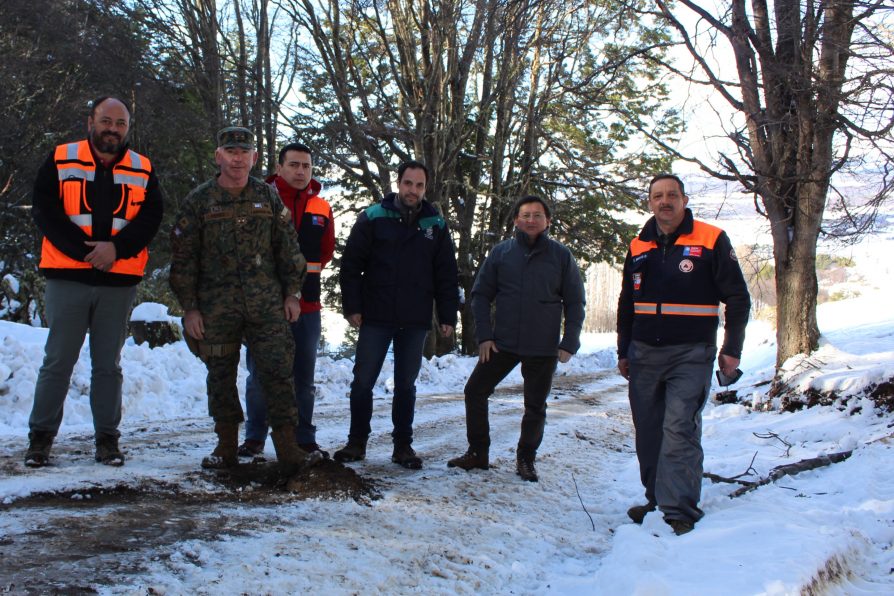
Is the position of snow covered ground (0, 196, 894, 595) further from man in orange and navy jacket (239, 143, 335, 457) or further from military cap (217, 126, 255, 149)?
military cap (217, 126, 255, 149)

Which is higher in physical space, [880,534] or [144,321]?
[144,321]

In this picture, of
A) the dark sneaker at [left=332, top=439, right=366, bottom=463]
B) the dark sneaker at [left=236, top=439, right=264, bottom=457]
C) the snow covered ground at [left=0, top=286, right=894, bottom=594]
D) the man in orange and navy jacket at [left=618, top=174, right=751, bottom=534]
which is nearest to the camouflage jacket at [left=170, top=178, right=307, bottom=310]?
the snow covered ground at [left=0, top=286, right=894, bottom=594]

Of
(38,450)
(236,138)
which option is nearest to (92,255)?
(236,138)

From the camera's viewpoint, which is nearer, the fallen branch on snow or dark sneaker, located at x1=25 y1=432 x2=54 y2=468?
dark sneaker, located at x1=25 y1=432 x2=54 y2=468

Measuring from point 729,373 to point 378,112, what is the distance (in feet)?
47.9

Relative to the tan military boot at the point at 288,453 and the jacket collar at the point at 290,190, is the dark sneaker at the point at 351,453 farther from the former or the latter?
the jacket collar at the point at 290,190

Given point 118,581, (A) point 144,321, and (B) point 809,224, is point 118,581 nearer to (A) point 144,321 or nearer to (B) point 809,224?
(A) point 144,321

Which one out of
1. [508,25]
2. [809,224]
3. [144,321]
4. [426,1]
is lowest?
[144,321]

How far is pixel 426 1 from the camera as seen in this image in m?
15.5

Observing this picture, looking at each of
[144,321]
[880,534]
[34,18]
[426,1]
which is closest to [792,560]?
[880,534]

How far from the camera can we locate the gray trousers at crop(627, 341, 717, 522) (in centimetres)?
414

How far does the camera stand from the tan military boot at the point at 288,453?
14.0ft

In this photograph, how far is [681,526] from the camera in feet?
13.3

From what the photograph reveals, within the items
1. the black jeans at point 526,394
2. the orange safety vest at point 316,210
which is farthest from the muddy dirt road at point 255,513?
the orange safety vest at point 316,210
